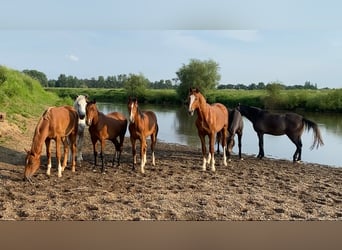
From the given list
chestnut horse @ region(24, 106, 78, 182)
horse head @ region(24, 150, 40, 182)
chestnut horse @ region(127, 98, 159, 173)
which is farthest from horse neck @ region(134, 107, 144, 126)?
horse head @ region(24, 150, 40, 182)

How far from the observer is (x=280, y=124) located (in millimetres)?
6945

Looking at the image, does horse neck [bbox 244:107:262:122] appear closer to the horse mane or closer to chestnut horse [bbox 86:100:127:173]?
chestnut horse [bbox 86:100:127:173]

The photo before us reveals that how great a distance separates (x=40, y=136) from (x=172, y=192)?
188 cm

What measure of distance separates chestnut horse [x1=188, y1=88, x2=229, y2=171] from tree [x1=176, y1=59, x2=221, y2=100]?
0.10 m

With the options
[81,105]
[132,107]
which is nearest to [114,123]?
[81,105]

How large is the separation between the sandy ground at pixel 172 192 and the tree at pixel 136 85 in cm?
122

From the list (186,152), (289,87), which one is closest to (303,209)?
(289,87)

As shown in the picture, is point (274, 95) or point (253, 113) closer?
point (274, 95)

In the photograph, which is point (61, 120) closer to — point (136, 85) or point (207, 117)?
point (136, 85)

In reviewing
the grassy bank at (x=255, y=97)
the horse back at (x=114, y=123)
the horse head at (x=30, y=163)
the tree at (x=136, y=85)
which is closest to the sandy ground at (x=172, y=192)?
the horse head at (x=30, y=163)

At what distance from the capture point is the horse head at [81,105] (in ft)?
16.4

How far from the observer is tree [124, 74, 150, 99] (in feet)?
14.1

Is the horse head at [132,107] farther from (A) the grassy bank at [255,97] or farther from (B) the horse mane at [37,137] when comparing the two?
(B) the horse mane at [37,137]

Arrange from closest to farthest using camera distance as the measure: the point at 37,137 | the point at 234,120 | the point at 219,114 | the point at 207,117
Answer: the point at 37,137 < the point at 207,117 < the point at 219,114 < the point at 234,120
